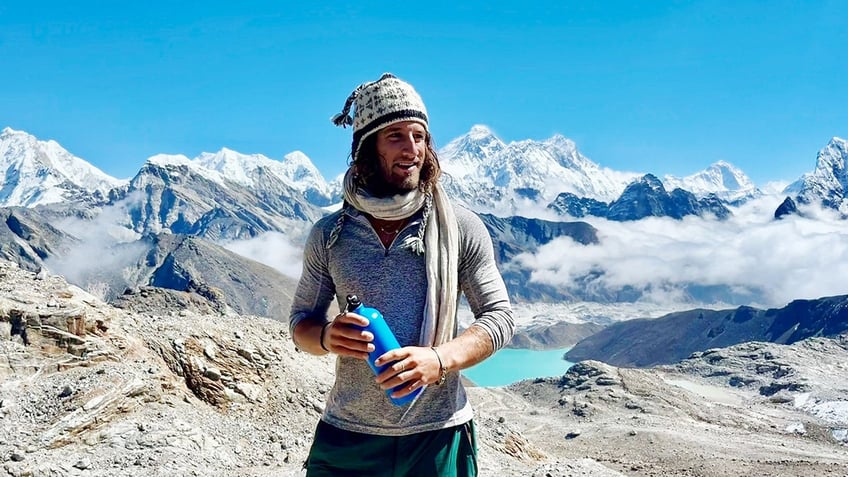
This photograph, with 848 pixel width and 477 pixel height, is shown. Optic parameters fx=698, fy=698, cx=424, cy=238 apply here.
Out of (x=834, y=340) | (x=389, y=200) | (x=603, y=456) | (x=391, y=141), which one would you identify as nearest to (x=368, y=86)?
(x=391, y=141)

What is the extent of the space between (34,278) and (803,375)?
91.2 meters

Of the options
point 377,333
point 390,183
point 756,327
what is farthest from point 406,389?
point 756,327

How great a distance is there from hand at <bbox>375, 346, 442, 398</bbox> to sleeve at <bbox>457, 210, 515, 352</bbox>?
481mm

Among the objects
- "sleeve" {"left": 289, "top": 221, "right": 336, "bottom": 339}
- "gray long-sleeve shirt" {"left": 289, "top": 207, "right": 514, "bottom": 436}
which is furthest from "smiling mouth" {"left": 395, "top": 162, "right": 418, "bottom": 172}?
"sleeve" {"left": 289, "top": 221, "right": 336, "bottom": 339}

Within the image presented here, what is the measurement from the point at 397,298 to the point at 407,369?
49 cm

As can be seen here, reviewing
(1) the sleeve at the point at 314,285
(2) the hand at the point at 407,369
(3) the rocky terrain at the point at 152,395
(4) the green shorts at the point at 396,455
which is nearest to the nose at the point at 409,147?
(1) the sleeve at the point at 314,285

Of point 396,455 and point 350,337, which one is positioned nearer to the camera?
point 350,337

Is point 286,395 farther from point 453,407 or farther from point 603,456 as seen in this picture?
point 603,456

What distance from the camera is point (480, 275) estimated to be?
3.49 m

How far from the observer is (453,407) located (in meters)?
3.45

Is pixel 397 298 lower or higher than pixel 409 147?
lower

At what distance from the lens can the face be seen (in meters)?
3.44

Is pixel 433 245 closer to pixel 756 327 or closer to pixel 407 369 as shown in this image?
pixel 407 369

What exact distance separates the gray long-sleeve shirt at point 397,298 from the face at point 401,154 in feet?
0.61
